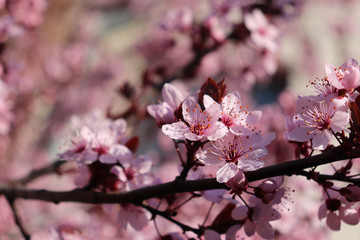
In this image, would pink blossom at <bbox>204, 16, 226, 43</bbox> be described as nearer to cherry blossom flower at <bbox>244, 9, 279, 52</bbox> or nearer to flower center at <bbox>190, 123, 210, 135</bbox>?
cherry blossom flower at <bbox>244, 9, 279, 52</bbox>

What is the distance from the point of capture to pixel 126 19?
6.91 metres

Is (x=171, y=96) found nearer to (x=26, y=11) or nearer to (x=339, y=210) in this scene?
(x=339, y=210)

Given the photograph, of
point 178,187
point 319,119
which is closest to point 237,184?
point 178,187

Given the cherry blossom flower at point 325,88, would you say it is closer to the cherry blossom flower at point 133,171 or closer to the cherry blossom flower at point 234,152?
the cherry blossom flower at point 234,152

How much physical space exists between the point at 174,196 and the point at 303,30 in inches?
210

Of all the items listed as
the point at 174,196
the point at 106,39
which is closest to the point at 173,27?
the point at 174,196

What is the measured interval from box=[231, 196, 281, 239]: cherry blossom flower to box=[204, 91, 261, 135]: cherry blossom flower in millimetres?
201

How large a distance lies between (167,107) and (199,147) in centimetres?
14

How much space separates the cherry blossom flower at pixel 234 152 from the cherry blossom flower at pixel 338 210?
0.26 metres

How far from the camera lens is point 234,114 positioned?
0.92 metres

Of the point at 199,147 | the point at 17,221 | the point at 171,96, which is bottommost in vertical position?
the point at 17,221

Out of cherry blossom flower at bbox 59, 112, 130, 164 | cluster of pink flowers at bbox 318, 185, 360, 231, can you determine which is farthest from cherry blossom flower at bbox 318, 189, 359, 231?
cherry blossom flower at bbox 59, 112, 130, 164

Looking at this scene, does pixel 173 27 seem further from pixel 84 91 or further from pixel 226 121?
pixel 84 91

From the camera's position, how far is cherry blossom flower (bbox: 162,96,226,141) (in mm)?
845
